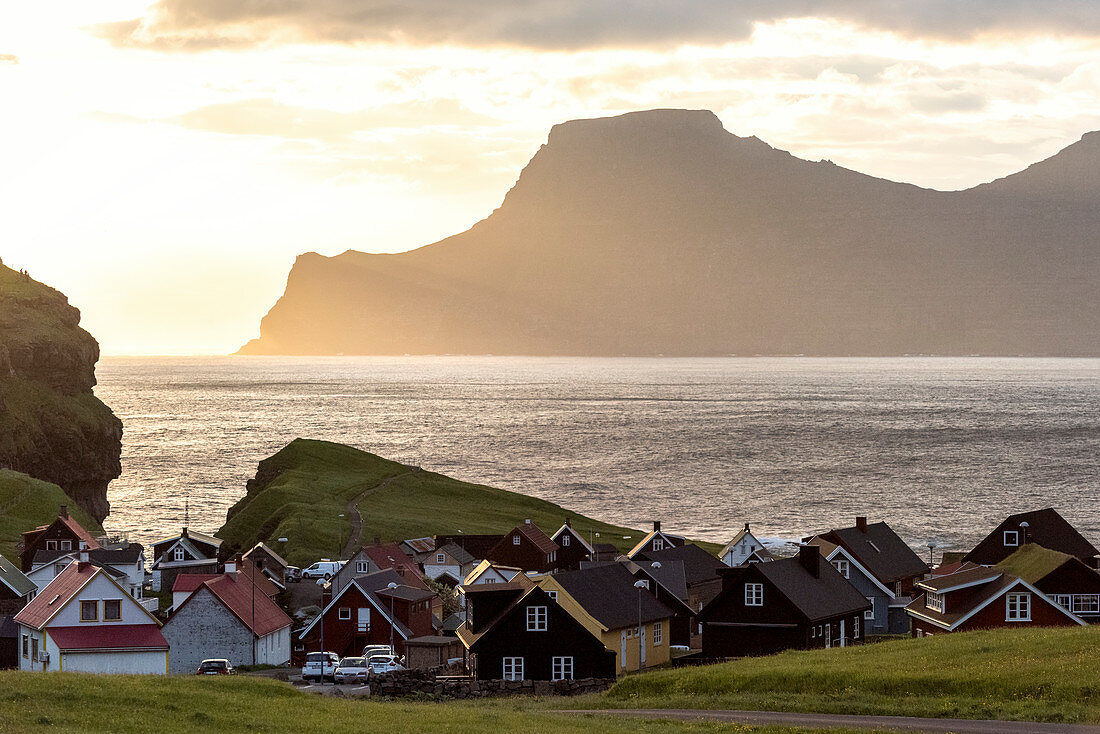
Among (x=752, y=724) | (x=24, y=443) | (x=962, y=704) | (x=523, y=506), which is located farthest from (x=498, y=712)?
(x=24, y=443)

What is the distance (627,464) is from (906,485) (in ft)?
151

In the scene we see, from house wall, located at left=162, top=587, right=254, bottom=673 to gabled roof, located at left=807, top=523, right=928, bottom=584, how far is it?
117 feet

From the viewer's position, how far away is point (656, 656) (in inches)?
2547

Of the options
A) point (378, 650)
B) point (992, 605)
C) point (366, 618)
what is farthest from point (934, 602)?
point (366, 618)

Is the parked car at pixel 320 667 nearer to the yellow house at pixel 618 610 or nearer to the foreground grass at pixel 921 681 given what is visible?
the yellow house at pixel 618 610

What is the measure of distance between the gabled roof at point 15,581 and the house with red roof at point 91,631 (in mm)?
17578

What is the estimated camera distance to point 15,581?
8038 centimetres

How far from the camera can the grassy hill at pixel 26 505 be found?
4427 inches

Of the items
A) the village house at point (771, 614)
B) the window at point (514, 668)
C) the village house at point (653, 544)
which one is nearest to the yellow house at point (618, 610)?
the village house at point (771, 614)

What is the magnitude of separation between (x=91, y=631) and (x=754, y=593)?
33.1 metres

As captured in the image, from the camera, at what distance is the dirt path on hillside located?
104 metres

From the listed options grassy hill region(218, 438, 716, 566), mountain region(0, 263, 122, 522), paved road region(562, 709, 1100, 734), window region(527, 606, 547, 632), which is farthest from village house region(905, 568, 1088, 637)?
mountain region(0, 263, 122, 522)

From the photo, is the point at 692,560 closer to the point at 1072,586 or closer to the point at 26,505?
the point at 1072,586

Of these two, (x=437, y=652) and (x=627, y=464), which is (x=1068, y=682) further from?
(x=627, y=464)
